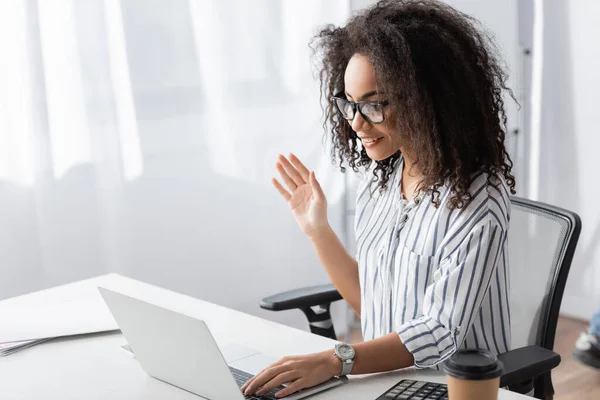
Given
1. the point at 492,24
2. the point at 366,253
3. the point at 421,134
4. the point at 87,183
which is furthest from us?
the point at 492,24

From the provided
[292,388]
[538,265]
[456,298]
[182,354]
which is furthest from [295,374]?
[538,265]

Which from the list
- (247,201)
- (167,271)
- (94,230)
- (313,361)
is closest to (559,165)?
(247,201)

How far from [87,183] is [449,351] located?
1639 mm

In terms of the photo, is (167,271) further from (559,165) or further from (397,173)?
(559,165)

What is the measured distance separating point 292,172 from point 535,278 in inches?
22.4

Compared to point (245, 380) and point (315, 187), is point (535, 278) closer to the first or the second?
point (315, 187)

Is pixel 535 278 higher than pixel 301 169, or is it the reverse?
pixel 301 169

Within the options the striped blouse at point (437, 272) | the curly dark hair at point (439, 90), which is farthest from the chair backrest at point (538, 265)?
the curly dark hair at point (439, 90)

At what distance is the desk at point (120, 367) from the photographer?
1465mm

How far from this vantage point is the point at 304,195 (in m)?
1.94

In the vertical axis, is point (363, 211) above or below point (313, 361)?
above

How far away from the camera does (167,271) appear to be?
3090 millimetres

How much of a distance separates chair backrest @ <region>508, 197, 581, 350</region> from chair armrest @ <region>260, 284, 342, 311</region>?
404 mm

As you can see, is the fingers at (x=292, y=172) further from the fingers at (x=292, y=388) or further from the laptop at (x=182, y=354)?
the fingers at (x=292, y=388)
